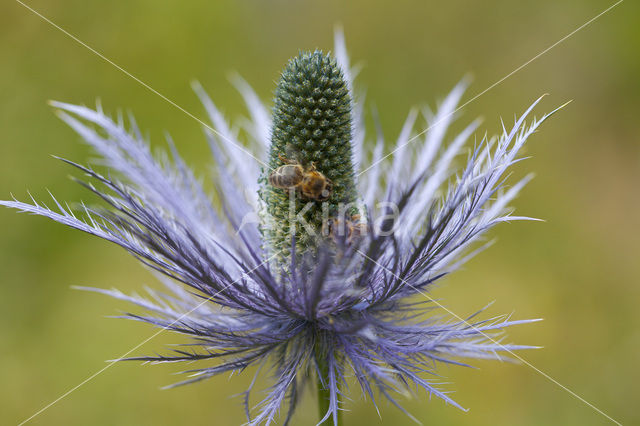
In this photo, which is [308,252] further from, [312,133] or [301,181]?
[312,133]

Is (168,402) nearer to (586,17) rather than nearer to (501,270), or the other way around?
(501,270)

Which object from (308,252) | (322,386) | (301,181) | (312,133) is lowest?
(322,386)

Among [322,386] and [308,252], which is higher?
[308,252]

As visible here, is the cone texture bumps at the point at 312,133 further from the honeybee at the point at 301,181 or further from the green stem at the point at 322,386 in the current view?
the green stem at the point at 322,386

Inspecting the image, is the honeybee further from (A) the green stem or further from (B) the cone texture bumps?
(A) the green stem

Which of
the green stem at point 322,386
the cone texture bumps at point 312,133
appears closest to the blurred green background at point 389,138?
Result: the green stem at point 322,386

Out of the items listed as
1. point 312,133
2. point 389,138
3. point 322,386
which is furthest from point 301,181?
point 389,138
